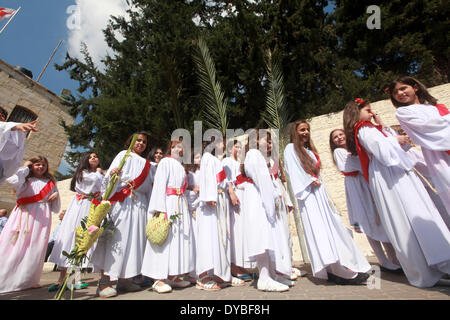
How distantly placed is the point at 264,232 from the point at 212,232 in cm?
73

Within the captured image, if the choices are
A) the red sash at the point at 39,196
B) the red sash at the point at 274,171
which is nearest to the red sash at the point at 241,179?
the red sash at the point at 274,171

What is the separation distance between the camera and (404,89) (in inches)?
100

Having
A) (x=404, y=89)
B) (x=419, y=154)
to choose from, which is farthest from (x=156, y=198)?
(x=419, y=154)

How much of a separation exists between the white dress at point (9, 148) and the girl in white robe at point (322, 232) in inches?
118

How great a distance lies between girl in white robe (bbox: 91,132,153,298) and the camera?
103 inches

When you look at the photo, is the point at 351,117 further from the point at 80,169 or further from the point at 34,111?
the point at 34,111

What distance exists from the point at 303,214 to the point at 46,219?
145 inches

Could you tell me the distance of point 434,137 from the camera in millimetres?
2135

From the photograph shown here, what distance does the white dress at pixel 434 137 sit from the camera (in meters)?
2.10

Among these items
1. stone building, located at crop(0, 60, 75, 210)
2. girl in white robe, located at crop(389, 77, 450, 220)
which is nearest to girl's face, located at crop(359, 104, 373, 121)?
girl in white robe, located at crop(389, 77, 450, 220)

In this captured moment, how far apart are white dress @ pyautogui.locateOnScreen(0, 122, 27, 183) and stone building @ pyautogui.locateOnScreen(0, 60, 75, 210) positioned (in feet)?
45.6
